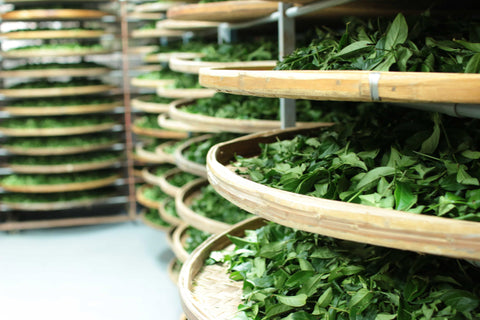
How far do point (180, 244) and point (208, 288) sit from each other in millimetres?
1665

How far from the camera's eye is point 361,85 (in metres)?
1.25

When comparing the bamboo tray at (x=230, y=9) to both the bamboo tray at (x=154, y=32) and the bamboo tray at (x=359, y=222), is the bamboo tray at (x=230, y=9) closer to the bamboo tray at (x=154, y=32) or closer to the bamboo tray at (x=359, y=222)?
the bamboo tray at (x=359, y=222)

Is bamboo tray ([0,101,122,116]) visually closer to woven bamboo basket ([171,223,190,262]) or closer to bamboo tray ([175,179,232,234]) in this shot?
woven bamboo basket ([171,223,190,262])

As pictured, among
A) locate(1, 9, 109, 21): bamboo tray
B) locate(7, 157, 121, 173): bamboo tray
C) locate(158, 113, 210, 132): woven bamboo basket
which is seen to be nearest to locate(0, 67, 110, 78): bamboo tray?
locate(1, 9, 109, 21): bamboo tray

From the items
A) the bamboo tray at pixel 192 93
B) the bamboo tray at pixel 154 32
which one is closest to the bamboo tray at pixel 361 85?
the bamboo tray at pixel 192 93

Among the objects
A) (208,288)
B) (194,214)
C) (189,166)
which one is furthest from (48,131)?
(208,288)

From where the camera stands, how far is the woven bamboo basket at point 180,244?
3.28 meters

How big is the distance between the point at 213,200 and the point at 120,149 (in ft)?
10.5

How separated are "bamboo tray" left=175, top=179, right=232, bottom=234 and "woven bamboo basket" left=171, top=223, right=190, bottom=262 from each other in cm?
27

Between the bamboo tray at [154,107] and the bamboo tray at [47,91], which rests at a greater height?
the bamboo tray at [47,91]

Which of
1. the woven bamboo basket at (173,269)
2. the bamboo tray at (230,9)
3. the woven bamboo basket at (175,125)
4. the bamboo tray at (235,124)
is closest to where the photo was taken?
the bamboo tray at (230,9)

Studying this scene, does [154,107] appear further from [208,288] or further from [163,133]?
[208,288]

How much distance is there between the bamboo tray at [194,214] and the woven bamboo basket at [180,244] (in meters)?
0.27

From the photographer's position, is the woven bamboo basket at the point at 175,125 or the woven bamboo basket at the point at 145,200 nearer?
the woven bamboo basket at the point at 175,125
